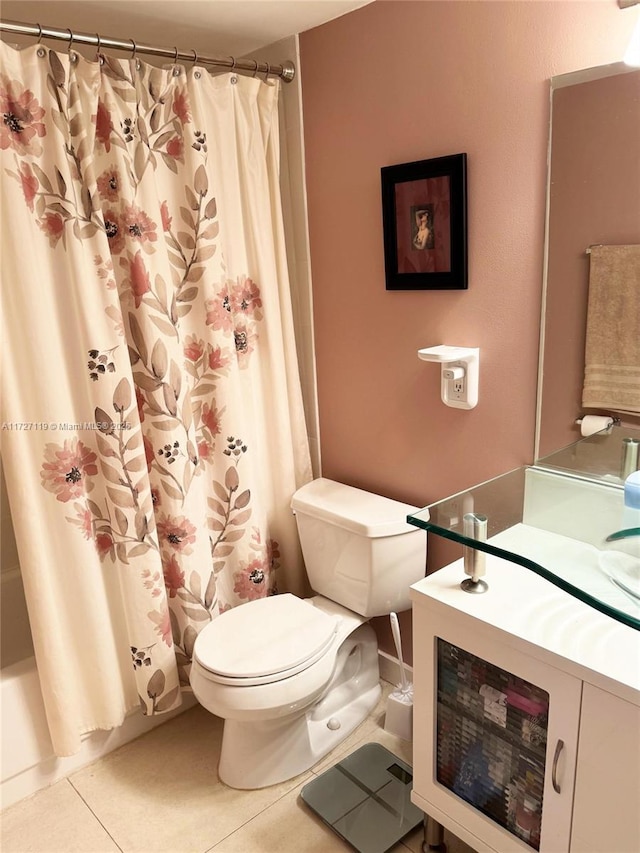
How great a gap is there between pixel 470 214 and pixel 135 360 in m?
1.04

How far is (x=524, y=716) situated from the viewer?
134 cm

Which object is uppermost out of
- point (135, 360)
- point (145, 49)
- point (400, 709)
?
point (145, 49)

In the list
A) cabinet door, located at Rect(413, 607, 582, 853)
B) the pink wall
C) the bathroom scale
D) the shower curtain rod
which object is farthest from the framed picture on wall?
the bathroom scale

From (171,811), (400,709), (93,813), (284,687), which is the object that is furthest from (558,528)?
(93,813)

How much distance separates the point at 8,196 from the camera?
5.19ft

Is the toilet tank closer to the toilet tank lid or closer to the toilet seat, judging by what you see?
the toilet tank lid

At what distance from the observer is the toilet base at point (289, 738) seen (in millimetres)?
1863

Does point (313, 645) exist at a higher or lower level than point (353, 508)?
lower

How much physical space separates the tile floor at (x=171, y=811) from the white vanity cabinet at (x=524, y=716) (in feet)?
1.08

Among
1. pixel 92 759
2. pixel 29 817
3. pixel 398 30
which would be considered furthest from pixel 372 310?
pixel 29 817

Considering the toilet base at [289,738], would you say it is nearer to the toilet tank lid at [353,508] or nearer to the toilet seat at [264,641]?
the toilet seat at [264,641]

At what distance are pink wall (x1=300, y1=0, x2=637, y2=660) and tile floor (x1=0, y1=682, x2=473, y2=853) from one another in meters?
0.83

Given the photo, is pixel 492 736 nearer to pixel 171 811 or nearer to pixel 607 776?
pixel 607 776

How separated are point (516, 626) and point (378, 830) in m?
0.82
